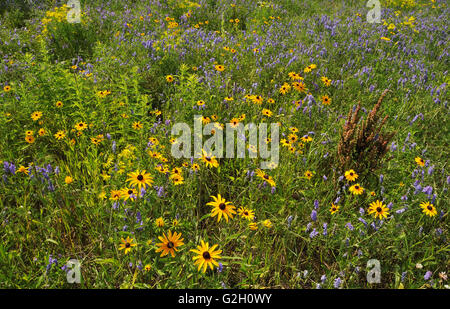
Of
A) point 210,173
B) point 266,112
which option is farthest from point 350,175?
point 210,173

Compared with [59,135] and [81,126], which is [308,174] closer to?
[81,126]

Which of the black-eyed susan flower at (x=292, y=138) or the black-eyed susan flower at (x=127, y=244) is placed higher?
the black-eyed susan flower at (x=292, y=138)

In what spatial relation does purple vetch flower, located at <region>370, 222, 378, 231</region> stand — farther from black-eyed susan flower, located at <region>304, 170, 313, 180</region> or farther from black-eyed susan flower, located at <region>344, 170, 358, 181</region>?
black-eyed susan flower, located at <region>304, 170, 313, 180</region>

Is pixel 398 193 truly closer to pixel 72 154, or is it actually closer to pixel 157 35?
pixel 72 154

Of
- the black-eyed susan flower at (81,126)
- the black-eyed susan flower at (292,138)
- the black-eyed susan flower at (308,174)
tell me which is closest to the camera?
the black-eyed susan flower at (308,174)

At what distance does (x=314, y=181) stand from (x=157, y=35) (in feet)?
12.7

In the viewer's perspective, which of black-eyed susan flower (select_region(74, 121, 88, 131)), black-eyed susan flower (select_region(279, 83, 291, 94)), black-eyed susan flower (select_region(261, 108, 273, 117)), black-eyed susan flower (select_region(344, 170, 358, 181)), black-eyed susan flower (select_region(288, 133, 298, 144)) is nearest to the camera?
black-eyed susan flower (select_region(344, 170, 358, 181))

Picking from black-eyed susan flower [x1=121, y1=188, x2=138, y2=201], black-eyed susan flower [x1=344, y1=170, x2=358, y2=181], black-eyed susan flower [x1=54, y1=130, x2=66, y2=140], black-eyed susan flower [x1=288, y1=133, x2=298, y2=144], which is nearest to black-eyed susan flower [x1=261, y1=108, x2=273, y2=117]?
black-eyed susan flower [x1=288, y1=133, x2=298, y2=144]

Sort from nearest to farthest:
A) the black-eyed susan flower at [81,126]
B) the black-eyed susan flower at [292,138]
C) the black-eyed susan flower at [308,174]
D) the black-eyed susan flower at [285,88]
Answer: the black-eyed susan flower at [308,174] < the black-eyed susan flower at [81,126] < the black-eyed susan flower at [292,138] < the black-eyed susan flower at [285,88]

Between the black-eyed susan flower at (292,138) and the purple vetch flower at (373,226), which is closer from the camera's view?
the purple vetch flower at (373,226)

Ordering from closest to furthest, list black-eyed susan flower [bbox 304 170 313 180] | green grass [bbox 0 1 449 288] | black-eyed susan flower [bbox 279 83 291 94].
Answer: green grass [bbox 0 1 449 288] < black-eyed susan flower [bbox 304 170 313 180] < black-eyed susan flower [bbox 279 83 291 94]

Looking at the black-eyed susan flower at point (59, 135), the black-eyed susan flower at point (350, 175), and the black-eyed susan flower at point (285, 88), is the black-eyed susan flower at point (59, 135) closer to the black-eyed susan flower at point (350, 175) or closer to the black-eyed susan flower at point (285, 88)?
the black-eyed susan flower at point (285, 88)

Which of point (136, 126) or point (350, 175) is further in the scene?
point (136, 126)

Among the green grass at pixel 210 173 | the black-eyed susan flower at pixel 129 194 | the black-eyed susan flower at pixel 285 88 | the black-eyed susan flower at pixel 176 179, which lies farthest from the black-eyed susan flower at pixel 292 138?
the black-eyed susan flower at pixel 129 194
